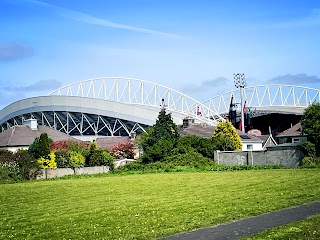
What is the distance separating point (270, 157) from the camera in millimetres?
44031

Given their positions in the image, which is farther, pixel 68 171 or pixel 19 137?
pixel 19 137

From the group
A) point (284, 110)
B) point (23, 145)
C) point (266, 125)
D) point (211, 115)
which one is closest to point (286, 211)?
point (23, 145)

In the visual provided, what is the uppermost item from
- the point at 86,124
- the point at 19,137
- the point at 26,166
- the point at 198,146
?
the point at 86,124

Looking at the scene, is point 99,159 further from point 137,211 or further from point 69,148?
point 137,211

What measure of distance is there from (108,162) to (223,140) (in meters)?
13.8

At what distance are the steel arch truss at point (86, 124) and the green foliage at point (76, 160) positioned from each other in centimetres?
4843

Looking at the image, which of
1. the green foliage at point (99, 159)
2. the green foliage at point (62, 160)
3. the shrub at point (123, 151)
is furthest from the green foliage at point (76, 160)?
the shrub at point (123, 151)

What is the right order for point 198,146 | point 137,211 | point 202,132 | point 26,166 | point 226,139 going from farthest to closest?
point 202,132, point 226,139, point 198,146, point 26,166, point 137,211

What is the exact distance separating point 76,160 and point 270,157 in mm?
21858

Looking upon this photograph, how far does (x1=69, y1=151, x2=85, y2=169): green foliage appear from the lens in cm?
5391

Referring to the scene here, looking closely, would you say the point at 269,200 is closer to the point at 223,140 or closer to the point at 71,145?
the point at 223,140

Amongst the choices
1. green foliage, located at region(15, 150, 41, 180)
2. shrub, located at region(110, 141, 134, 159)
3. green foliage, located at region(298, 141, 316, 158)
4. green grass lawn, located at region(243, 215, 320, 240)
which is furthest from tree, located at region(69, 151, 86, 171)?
green grass lawn, located at region(243, 215, 320, 240)

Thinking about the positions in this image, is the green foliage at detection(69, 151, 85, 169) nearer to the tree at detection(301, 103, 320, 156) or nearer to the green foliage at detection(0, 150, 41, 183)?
the green foliage at detection(0, 150, 41, 183)

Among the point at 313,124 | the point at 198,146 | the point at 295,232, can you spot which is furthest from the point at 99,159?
the point at 295,232
